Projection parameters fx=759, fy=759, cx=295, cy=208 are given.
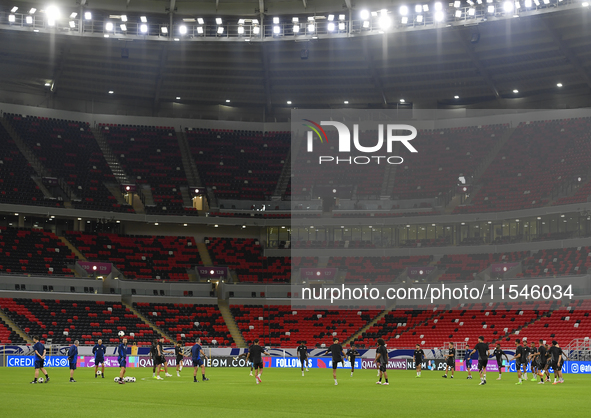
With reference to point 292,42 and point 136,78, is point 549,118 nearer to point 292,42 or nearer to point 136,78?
point 292,42

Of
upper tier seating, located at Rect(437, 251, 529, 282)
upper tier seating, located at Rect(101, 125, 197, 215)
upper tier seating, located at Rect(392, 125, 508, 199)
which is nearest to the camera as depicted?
upper tier seating, located at Rect(437, 251, 529, 282)

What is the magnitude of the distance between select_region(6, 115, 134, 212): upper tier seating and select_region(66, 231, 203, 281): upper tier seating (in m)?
3.34

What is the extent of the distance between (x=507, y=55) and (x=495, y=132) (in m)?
13.0

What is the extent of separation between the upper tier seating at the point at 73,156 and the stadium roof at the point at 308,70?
2.91 metres

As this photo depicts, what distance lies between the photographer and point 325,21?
194 feet

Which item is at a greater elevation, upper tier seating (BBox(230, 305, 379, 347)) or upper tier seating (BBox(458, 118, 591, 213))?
upper tier seating (BBox(458, 118, 591, 213))

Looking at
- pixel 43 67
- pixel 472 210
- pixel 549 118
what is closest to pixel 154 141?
pixel 43 67

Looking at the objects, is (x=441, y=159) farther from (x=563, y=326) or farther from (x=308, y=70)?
(x=563, y=326)

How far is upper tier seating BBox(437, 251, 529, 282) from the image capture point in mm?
63562

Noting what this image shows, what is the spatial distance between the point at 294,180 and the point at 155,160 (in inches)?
553

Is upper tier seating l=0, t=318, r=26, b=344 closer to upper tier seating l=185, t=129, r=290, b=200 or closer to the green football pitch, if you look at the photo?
upper tier seating l=185, t=129, r=290, b=200

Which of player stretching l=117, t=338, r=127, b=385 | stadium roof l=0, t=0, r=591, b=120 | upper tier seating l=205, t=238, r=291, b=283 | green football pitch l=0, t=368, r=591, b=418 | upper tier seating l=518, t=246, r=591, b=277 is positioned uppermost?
stadium roof l=0, t=0, r=591, b=120

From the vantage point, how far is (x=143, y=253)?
7094 cm

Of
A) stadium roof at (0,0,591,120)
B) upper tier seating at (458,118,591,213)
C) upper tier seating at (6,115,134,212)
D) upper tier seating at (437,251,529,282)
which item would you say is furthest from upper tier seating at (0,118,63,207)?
upper tier seating at (458,118,591,213)
